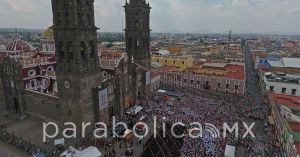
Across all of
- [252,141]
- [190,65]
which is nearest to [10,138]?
[252,141]

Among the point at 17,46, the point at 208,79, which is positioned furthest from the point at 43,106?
the point at 208,79

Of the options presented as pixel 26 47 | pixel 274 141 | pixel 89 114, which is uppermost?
pixel 26 47

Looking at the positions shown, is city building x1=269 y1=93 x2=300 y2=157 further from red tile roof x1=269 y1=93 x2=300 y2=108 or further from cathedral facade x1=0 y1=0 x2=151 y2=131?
cathedral facade x1=0 y1=0 x2=151 y2=131

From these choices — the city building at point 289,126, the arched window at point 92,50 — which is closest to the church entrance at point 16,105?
the arched window at point 92,50

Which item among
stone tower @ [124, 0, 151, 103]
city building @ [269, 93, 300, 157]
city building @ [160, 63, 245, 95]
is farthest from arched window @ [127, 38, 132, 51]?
city building @ [269, 93, 300, 157]

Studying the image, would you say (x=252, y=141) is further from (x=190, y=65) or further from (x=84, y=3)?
(x=190, y=65)

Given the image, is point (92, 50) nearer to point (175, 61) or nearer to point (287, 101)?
point (287, 101)

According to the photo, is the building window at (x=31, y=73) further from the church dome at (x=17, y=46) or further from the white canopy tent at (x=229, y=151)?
the white canopy tent at (x=229, y=151)

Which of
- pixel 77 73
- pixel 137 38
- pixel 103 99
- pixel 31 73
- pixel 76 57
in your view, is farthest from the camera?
pixel 137 38
